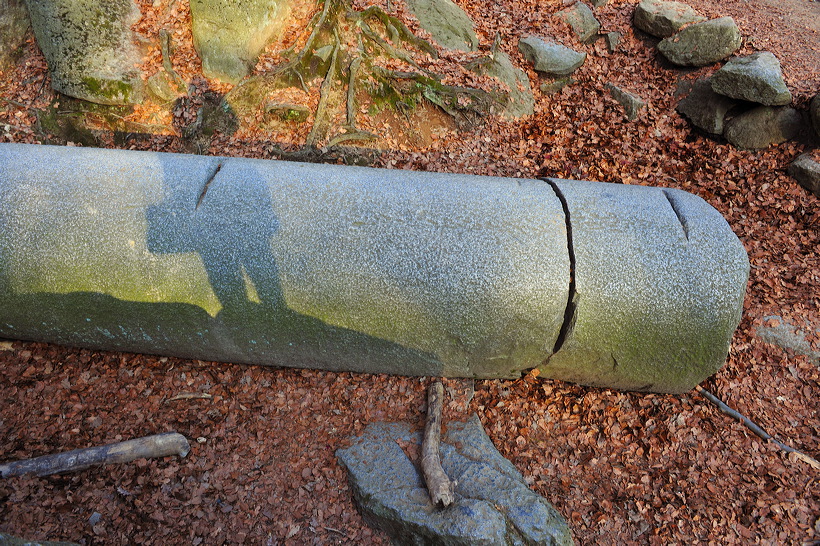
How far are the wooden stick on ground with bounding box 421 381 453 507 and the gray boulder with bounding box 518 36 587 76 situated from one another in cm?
478

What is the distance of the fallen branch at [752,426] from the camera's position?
3322 millimetres

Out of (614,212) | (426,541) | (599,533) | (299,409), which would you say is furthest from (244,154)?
(599,533)

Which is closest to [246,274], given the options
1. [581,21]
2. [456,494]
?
[456,494]

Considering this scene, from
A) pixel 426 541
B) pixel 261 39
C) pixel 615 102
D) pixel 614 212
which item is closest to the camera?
pixel 426 541

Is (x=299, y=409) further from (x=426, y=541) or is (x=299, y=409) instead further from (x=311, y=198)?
(x=311, y=198)

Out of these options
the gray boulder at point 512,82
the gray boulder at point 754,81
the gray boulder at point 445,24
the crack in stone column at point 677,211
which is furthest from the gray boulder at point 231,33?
the gray boulder at point 754,81

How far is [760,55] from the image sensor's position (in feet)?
18.0

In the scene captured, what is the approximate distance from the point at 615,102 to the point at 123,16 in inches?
232

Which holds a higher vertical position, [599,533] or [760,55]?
[760,55]

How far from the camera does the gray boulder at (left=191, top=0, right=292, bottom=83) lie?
5.59 meters

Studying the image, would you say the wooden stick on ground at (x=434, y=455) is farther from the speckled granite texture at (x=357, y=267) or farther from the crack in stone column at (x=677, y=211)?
the crack in stone column at (x=677, y=211)

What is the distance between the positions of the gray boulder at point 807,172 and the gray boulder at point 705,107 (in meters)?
0.82

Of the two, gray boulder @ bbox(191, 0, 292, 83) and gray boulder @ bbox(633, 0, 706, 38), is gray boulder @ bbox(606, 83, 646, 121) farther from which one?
gray boulder @ bbox(191, 0, 292, 83)

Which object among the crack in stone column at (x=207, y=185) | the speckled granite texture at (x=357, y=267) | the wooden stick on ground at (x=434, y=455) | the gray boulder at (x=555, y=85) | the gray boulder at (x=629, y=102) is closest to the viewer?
the wooden stick on ground at (x=434, y=455)
